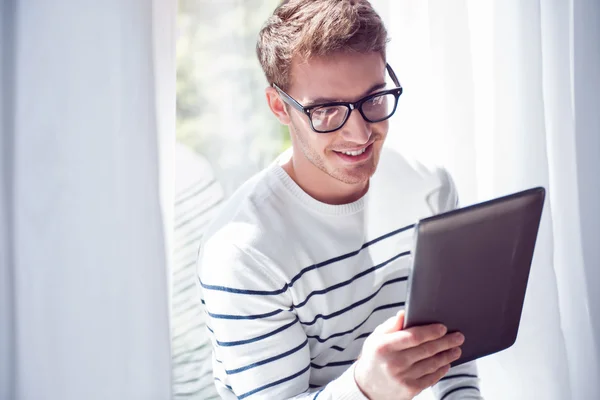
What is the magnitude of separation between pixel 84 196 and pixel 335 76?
469 mm

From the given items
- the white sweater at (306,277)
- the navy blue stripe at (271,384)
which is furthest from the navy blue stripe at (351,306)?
the navy blue stripe at (271,384)

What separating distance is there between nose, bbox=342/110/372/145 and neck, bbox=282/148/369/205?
4.0 inches

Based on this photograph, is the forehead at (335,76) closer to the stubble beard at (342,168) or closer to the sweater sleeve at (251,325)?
the stubble beard at (342,168)

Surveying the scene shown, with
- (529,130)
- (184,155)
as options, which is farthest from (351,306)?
(529,130)

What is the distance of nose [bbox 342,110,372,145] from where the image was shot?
1.06 metres

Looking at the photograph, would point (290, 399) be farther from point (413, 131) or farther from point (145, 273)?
point (413, 131)

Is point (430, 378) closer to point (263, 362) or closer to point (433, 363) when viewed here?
point (433, 363)

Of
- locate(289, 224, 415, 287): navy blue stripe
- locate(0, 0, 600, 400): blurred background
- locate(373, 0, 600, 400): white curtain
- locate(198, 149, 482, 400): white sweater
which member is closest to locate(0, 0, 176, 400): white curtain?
locate(0, 0, 600, 400): blurred background

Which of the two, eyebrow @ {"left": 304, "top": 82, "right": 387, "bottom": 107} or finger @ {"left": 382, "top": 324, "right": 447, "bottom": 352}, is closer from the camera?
finger @ {"left": 382, "top": 324, "right": 447, "bottom": 352}

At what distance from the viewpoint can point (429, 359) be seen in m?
0.96

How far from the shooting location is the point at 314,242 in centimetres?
113

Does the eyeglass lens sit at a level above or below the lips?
above

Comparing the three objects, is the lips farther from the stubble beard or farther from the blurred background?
the blurred background

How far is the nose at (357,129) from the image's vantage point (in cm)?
106
